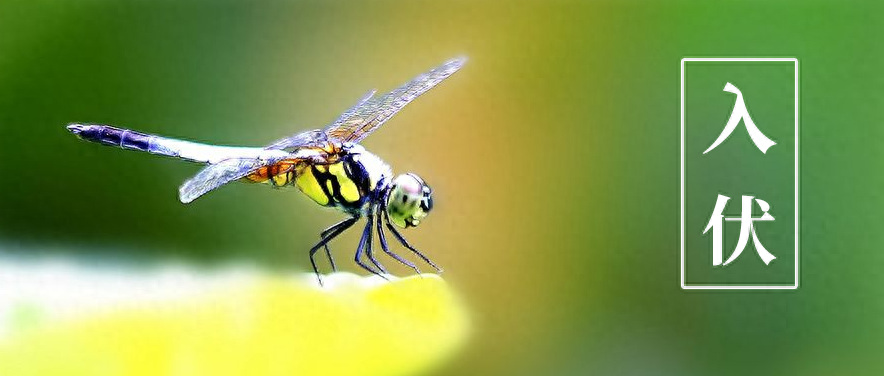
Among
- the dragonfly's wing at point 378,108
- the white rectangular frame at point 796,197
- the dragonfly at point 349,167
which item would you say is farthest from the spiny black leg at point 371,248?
the white rectangular frame at point 796,197

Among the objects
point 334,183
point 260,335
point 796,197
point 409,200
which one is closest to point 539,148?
point 409,200

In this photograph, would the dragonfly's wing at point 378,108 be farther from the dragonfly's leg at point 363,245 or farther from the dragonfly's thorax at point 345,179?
the dragonfly's leg at point 363,245

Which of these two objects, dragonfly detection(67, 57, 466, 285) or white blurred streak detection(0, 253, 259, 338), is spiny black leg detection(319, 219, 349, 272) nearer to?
dragonfly detection(67, 57, 466, 285)

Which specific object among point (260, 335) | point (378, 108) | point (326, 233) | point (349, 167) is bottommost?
point (260, 335)

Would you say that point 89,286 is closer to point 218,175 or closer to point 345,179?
point 218,175

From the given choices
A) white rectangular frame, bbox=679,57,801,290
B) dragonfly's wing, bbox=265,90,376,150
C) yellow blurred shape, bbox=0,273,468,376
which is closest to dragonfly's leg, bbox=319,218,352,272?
dragonfly's wing, bbox=265,90,376,150

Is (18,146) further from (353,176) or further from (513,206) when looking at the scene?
(513,206)
